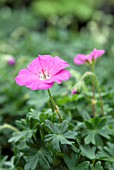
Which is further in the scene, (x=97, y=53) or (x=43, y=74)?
(x=97, y=53)

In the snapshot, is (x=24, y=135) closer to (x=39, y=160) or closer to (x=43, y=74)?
(x=39, y=160)

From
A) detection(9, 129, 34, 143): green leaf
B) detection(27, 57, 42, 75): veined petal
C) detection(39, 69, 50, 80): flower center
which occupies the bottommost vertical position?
detection(9, 129, 34, 143): green leaf

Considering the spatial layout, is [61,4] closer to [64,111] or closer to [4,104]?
[4,104]

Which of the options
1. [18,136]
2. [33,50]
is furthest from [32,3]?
[18,136]

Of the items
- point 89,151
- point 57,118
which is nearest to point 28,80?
point 57,118

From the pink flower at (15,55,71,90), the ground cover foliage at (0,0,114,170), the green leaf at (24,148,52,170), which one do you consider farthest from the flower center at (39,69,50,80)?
the green leaf at (24,148,52,170)

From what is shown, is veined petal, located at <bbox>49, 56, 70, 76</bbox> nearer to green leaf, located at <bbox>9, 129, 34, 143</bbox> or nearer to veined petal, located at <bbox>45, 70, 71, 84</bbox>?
veined petal, located at <bbox>45, 70, 71, 84</bbox>
